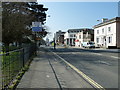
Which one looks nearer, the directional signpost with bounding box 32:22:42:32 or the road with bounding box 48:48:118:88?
the road with bounding box 48:48:118:88

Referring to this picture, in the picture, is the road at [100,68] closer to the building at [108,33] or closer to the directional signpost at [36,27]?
the directional signpost at [36,27]

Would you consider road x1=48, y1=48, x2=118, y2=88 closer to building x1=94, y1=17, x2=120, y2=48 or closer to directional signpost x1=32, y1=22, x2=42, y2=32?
directional signpost x1=32, y1=22, x2=42, y2=32

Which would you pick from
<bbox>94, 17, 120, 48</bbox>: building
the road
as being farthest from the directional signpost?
<bbox>94, 17, 120, 48</bbox>: building

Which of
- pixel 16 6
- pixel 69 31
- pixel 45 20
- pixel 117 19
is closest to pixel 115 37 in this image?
pixel 117 19

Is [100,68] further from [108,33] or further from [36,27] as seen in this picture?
[108,33]

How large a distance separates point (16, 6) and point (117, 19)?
39.6 m

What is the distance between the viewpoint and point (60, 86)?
24.2ft

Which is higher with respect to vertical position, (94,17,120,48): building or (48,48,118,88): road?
(94,17,120,48): building

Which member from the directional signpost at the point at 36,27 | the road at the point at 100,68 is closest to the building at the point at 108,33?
the directional signpost at the point at 36,27

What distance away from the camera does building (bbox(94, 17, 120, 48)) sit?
5709 cm

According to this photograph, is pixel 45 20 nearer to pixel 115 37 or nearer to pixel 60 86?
pixel 115 37

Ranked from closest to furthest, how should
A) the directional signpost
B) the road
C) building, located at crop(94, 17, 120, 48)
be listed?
the road → the directional signpost → building, located at crop(94, 17, 120, 48)

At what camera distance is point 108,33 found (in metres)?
62.7

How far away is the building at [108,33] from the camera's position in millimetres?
57094
